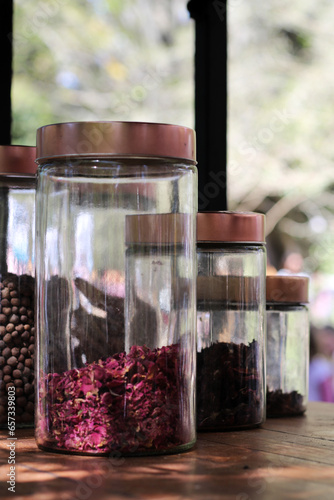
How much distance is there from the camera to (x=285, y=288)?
42.6 inches

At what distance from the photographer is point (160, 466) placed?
70 cm

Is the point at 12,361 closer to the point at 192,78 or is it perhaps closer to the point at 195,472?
the point at 195,472

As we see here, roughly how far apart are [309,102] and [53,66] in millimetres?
1761

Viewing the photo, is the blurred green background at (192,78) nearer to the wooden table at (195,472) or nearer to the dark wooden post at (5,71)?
the dark wooden post at (5,71)

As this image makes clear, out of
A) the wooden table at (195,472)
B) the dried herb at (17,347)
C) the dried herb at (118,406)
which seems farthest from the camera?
the dried herb at (17,347)

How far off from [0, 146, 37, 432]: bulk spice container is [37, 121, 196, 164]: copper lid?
151 mm

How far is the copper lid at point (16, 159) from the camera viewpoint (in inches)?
36.0

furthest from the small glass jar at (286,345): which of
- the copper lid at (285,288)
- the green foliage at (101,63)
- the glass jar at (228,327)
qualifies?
the green foliage at (101,63)

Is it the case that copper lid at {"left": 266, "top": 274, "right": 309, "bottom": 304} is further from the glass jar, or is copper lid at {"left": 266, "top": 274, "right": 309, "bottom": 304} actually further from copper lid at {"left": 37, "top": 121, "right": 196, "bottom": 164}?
copper lid at {"left": 37, "top": 121, "right": 196, "bottom": 164}

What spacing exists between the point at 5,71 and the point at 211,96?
34cm

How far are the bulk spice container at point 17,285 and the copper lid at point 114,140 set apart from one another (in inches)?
5.9

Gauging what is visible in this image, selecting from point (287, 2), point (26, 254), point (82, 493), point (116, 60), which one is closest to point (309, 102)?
point (287, 2)

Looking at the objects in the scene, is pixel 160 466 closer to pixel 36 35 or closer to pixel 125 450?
pixel 125 450

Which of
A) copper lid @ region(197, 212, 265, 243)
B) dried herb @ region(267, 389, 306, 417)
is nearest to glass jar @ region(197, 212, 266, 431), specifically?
copper lid @ region(197, 212, 265, 243)
